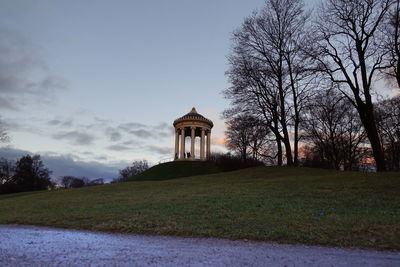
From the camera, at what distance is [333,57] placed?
2342 centimetres

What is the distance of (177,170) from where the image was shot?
38.6 m

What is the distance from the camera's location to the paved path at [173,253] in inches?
190

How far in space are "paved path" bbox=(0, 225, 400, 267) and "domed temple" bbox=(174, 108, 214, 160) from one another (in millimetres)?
38791

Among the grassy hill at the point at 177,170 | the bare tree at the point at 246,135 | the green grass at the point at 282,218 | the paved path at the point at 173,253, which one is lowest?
the paved path at the point at 173,253

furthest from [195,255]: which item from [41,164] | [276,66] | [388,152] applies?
[41,164]

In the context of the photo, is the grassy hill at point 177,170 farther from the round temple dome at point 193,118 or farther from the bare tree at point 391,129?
the bare tree at point 391,129

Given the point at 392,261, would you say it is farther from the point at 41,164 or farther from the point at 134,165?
the point at 134,165

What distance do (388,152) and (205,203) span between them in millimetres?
35856

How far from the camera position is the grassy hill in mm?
36463

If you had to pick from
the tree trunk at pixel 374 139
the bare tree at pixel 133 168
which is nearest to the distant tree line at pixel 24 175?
the bare tree at pixel 133 168

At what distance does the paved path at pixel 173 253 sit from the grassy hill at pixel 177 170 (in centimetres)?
2896

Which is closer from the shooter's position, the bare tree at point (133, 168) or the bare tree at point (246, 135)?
the bare tree at point (246, 135)

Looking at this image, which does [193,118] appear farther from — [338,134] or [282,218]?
[282,218]

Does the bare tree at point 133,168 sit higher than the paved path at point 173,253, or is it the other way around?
the bare tree at point 133,168
